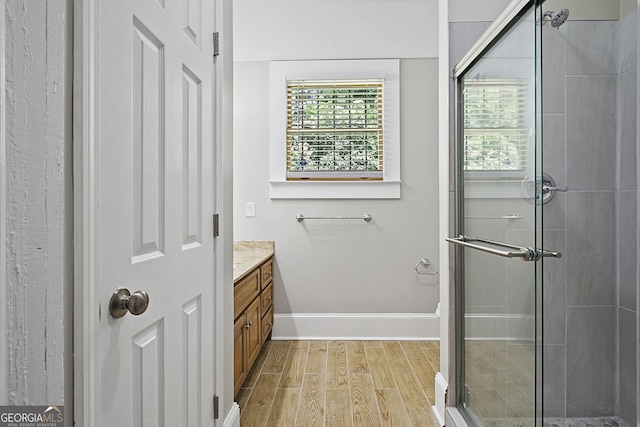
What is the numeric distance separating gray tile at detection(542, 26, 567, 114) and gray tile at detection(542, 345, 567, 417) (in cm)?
124

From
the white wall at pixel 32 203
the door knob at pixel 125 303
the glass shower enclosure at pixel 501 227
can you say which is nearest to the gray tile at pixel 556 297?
the glass shower enclosure at pixel 501 227

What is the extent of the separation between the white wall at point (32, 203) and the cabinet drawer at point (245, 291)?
4.79ft

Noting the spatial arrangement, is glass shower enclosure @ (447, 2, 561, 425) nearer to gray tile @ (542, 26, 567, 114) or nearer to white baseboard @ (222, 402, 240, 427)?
gray tile @ (542, 26, 567, 114)

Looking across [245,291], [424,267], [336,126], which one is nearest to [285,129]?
[336,126]

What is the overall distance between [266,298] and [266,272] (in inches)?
7.8

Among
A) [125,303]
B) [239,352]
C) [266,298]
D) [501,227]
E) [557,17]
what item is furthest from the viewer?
[266,298]

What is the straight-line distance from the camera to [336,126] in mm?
3258

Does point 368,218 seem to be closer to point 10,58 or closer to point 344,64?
point 344,64

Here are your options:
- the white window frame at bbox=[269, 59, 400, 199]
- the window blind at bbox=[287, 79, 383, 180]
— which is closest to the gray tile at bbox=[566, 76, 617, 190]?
the white window frame at bbox=[269, 59, 400, 199]

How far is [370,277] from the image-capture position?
10.7ft

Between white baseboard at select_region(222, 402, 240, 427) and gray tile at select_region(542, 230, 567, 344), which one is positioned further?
gray tile at select_region(542, 230, 567, 344)

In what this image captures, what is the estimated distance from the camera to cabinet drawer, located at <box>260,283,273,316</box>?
9.12 ft

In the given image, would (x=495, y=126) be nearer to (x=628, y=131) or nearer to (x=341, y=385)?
(x=628, y=131)

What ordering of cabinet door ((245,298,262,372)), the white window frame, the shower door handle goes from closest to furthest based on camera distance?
the shower door handle, cabinet door ((245,298,262,372)), the white window frame
